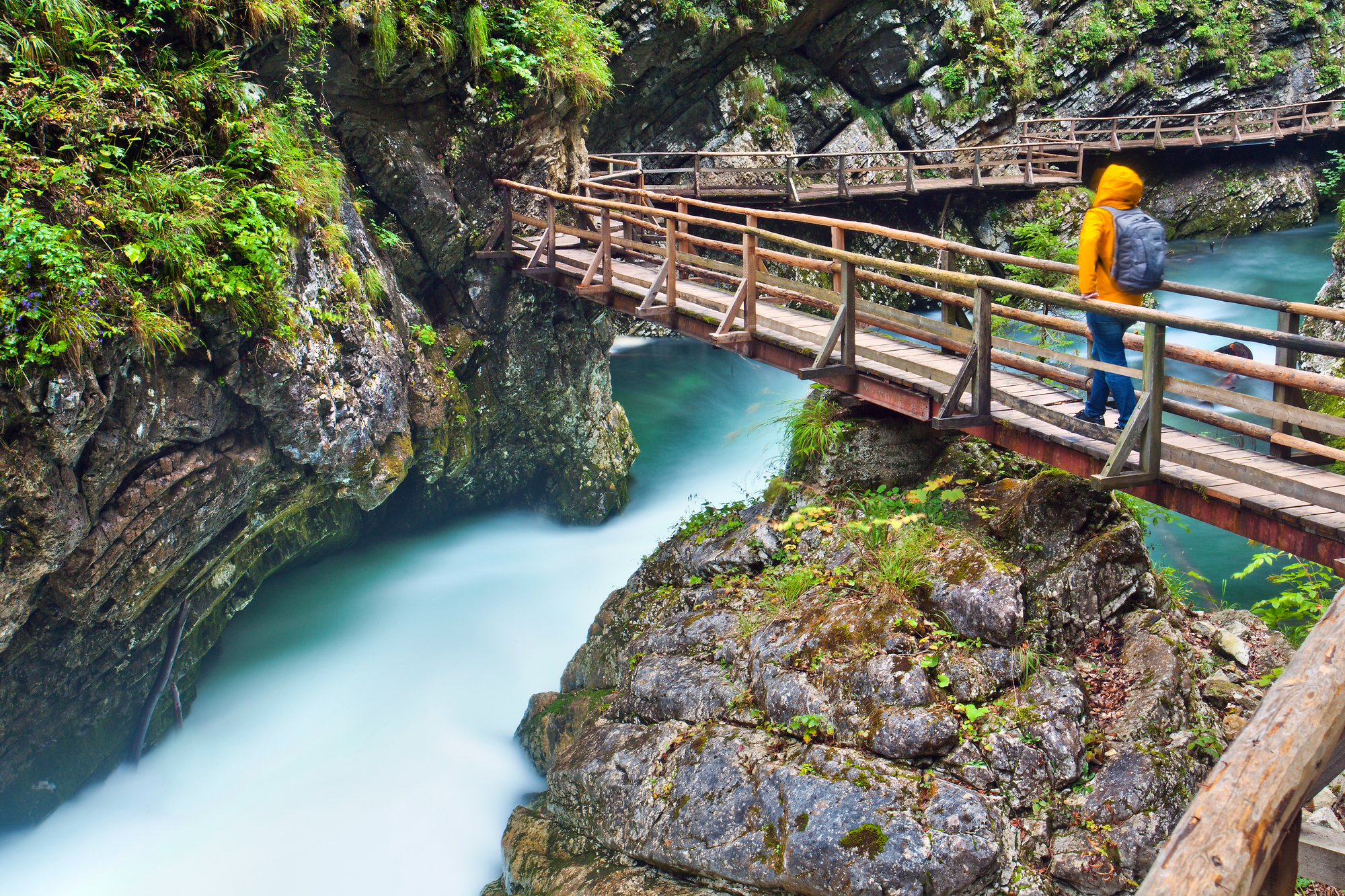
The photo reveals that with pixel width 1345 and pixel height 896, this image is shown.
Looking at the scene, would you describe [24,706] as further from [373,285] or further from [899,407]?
[899,407]

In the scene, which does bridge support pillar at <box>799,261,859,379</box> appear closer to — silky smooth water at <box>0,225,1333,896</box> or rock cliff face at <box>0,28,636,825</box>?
silky smooth water at <box>0,225,1333,896</box>

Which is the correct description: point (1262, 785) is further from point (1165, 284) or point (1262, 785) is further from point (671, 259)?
point (671, 259)

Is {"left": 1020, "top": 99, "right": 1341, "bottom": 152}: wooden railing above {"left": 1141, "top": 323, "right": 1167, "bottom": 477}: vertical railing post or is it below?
above

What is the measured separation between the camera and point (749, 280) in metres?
7.39

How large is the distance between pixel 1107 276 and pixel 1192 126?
64.7ft

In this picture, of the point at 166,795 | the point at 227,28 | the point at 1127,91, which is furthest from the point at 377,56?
the point at 1127,91

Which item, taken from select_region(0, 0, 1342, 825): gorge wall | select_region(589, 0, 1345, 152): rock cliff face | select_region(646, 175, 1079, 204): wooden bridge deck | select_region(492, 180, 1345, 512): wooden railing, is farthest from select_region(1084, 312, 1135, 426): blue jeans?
select_region(589, 0, 1345, 152): rock cliff face

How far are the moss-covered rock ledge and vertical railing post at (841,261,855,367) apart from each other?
76cm

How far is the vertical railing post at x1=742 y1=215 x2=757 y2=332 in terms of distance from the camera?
23.8 ft

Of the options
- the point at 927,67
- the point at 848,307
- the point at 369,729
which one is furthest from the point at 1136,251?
the point at 927,67

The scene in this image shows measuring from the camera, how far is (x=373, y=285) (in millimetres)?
8969

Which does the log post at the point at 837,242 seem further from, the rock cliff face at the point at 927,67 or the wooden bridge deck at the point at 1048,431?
the rock cliff face at the point at 927,67

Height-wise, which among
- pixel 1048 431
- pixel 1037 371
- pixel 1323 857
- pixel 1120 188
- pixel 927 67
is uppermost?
pixel 927 67

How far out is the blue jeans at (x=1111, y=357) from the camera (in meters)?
4.89
